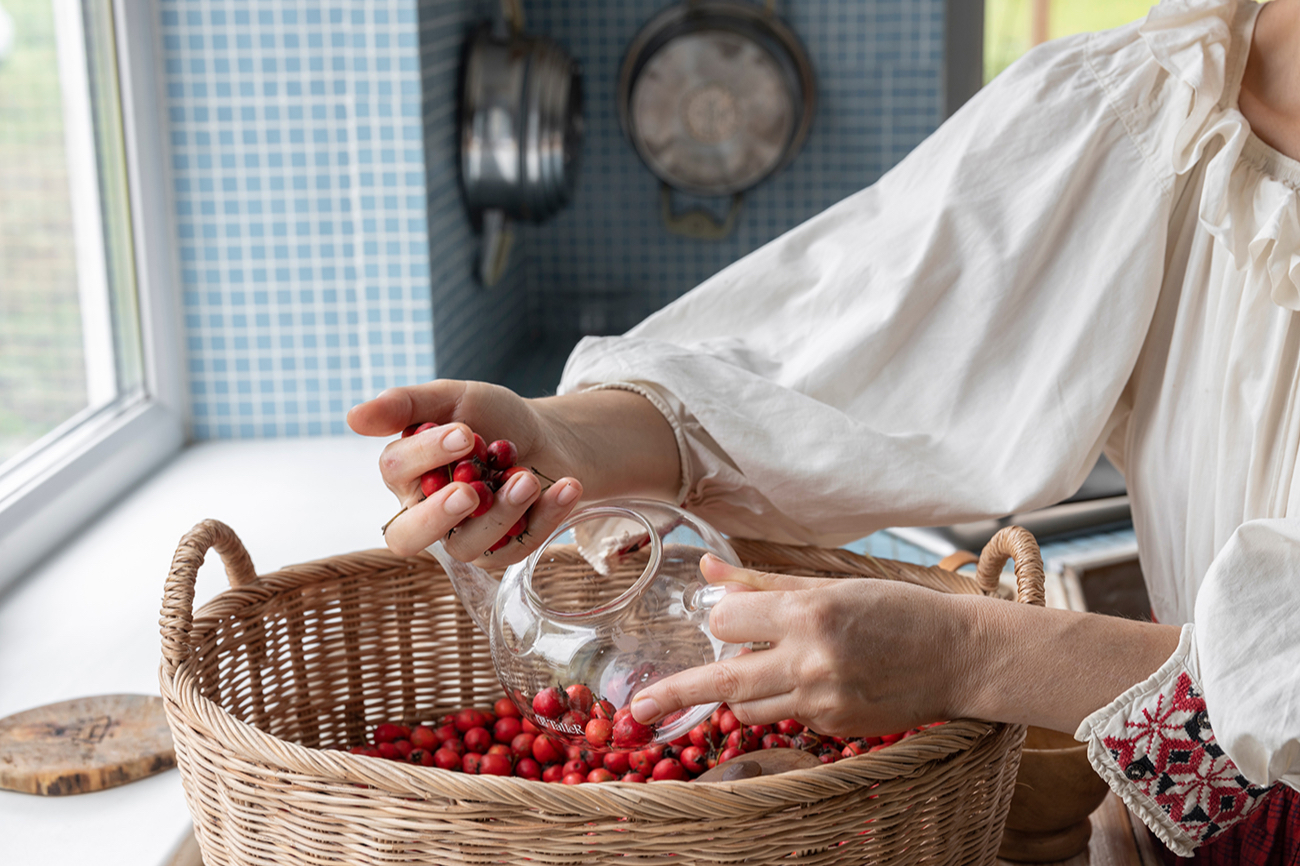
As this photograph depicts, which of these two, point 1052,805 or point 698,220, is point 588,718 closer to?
point 1052,805

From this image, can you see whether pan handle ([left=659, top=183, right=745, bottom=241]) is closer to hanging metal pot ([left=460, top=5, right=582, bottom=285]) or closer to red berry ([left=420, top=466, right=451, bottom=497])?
hanging metal pot ([left=460, top=5, right=582, bottom=285])

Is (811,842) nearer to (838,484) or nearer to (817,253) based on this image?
(838,484)

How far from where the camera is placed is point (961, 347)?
3.03 ft

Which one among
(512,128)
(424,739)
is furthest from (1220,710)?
(512,128)

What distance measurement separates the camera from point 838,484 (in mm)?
876

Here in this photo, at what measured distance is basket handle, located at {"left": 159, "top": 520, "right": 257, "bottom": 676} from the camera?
0.69 m

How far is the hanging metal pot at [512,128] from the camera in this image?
6.19 ft

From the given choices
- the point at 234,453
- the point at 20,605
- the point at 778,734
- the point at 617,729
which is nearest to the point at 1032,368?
the point at 778,734

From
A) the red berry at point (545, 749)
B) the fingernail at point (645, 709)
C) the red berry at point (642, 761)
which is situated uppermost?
the fingernail at point (645, 709)

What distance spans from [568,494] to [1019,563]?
282 mm

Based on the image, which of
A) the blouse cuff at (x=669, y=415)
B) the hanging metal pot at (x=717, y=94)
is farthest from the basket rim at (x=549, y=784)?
the hanging metal pot at (x=717, y=94)

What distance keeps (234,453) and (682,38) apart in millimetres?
1261

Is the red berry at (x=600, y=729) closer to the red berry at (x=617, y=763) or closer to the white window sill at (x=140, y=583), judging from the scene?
the red berry at (x=617, y=763)

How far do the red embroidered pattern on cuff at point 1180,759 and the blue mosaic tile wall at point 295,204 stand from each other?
1.30 meters
